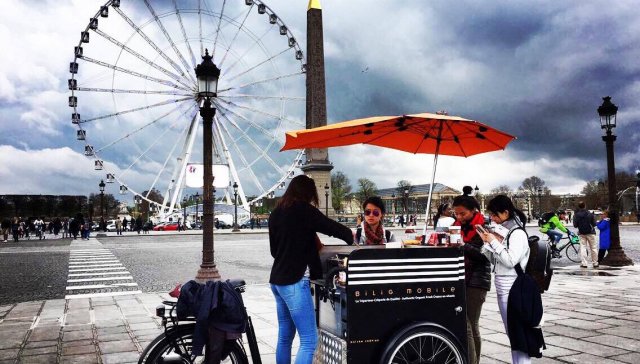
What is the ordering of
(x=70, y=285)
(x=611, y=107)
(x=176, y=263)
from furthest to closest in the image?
(x=176, y=263)
(x=611, y=107)
(x=70, y=285)

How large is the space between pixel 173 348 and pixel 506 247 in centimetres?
256

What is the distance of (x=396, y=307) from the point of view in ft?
12.4

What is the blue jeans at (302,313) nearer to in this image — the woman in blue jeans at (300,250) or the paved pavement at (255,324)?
the woman in blue jeans at (300,250)

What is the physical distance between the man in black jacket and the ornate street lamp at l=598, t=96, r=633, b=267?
2.07 ft

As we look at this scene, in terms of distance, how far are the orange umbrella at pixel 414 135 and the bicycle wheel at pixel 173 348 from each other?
184 centimetres

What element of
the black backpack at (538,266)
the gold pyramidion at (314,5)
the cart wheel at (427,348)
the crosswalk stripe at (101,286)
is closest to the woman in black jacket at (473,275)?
the black backpack at (538,266)

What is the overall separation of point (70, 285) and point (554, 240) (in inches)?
505

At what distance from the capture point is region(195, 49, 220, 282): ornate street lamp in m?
10.3

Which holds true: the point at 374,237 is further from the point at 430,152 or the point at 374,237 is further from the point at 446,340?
the point at 430,152

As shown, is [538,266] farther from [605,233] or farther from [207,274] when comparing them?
[605,233]

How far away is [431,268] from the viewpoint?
12.8ft

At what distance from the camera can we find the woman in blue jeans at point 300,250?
3.96 meters

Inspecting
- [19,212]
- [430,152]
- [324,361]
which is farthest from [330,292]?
[19,212]

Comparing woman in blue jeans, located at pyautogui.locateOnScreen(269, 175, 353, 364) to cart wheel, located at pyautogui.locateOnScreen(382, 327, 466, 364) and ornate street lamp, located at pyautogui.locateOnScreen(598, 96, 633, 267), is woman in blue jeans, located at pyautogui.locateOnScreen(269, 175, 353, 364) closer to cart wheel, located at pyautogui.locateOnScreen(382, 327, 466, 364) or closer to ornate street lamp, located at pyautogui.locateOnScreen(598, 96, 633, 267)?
cart wheel, located at pyautogui.locateOnScreen(382, 327, 466, 364)
